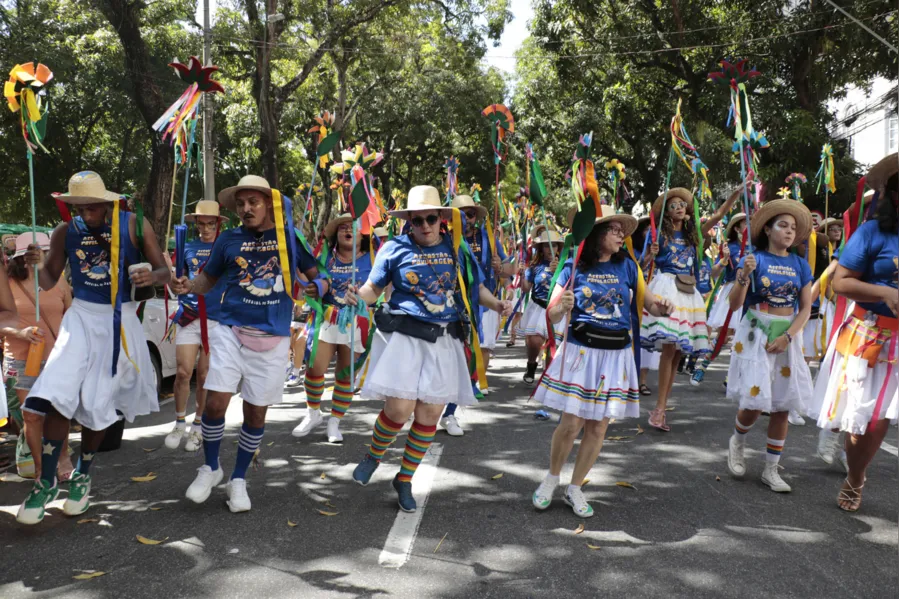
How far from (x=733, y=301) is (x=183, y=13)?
1755 centimetres

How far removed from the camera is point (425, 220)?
475cm

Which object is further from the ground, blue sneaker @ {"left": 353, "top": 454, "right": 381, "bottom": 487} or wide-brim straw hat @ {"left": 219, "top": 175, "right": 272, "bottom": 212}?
wide-brim straw hat @ {"left": 219, "top": 175, "right": 272, "bottom": 212}

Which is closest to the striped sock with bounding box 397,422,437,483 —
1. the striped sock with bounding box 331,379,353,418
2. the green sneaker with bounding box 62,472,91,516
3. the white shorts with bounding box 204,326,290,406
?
the white shorts with bounding box 204,326,290,406

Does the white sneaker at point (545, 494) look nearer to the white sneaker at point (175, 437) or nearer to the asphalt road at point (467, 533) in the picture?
the asphalt road at point (467, 533)

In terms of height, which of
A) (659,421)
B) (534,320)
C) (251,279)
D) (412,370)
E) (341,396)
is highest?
(251,279)

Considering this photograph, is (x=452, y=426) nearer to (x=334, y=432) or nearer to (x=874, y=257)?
(x=334, y=432)

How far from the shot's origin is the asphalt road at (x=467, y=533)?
3573 mm

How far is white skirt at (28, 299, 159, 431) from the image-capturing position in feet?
14.5

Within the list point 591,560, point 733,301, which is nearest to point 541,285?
point 733,301

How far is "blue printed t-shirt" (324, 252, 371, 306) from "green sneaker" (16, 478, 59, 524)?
3005 mm

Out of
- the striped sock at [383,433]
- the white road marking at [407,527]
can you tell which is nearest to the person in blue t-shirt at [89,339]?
the striped sock at [383,433]

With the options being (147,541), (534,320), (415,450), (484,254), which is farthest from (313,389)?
(534,320)

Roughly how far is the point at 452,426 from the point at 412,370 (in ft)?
7.65

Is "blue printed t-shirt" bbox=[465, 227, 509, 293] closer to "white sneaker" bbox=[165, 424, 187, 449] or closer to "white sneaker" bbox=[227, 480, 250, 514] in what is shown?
"white sneaker" bbox=[227, 480, 250, 514]
